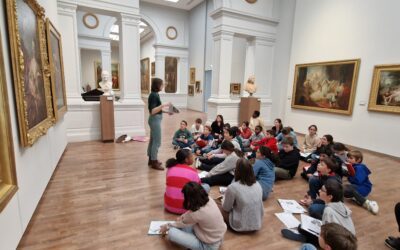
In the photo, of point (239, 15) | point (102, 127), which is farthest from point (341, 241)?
point (239, 15)

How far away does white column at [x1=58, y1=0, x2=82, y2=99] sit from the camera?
19.9 feet

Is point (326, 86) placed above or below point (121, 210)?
above

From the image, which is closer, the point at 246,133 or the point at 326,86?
the point at 246,133

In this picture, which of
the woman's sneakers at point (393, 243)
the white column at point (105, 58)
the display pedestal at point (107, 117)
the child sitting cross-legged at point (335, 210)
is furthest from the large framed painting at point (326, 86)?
the white column at point (105, 58)

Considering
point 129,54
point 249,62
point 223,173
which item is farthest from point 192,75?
point 223,173

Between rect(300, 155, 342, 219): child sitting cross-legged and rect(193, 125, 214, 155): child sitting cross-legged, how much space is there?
2.67m

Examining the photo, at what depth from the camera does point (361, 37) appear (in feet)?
23.0

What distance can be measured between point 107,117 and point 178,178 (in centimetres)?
455

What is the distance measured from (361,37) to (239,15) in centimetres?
422

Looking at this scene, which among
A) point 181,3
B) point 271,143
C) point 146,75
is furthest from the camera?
point 146,75

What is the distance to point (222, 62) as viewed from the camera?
346 inches

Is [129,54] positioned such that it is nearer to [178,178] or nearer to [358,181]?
[178,178]

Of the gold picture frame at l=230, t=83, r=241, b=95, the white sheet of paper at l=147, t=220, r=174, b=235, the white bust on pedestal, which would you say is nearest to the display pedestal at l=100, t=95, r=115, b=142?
the white bust on pedestal

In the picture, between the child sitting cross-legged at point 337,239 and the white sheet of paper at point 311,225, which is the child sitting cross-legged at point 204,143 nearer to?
the white sheet of paper at point 311,225
